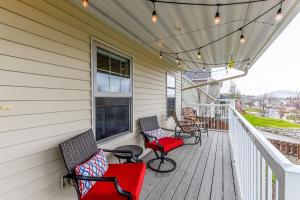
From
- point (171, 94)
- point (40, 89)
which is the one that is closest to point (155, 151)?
point (40, 89)

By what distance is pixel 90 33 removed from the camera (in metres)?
2.55

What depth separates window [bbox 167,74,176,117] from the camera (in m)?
6.08

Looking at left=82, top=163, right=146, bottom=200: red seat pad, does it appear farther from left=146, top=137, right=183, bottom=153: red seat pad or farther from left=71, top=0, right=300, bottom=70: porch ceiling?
left=71, top=0, right=300, bottom=70: porch ceiling

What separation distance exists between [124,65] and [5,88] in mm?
2204

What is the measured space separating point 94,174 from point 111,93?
1.42 metres

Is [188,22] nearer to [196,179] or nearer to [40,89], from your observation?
[40,89]

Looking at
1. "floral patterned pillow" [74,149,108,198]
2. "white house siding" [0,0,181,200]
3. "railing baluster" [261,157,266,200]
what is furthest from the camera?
"floral patterned pillow" [74,149,108,198]

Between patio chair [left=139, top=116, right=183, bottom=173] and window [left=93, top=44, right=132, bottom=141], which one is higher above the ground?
window [left=93, top=44, right=132, bottom=141]

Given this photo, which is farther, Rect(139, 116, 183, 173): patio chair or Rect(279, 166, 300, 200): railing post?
Rect(139, 116, 183, 173): patio chair

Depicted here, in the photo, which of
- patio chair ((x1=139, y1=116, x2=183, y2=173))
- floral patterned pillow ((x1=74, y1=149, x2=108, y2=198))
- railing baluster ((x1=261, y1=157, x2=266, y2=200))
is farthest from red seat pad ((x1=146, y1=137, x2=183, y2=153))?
railing baluster ((x1=261, y1=157, x2=266, y2=200))

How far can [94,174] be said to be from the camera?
6.53 ft

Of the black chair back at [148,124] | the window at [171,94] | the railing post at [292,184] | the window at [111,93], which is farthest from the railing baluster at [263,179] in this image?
the window at [171,94]

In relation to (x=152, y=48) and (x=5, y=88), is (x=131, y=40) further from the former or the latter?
(x=5, y=88)

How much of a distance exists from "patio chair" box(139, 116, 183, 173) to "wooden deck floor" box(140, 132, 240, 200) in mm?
206
